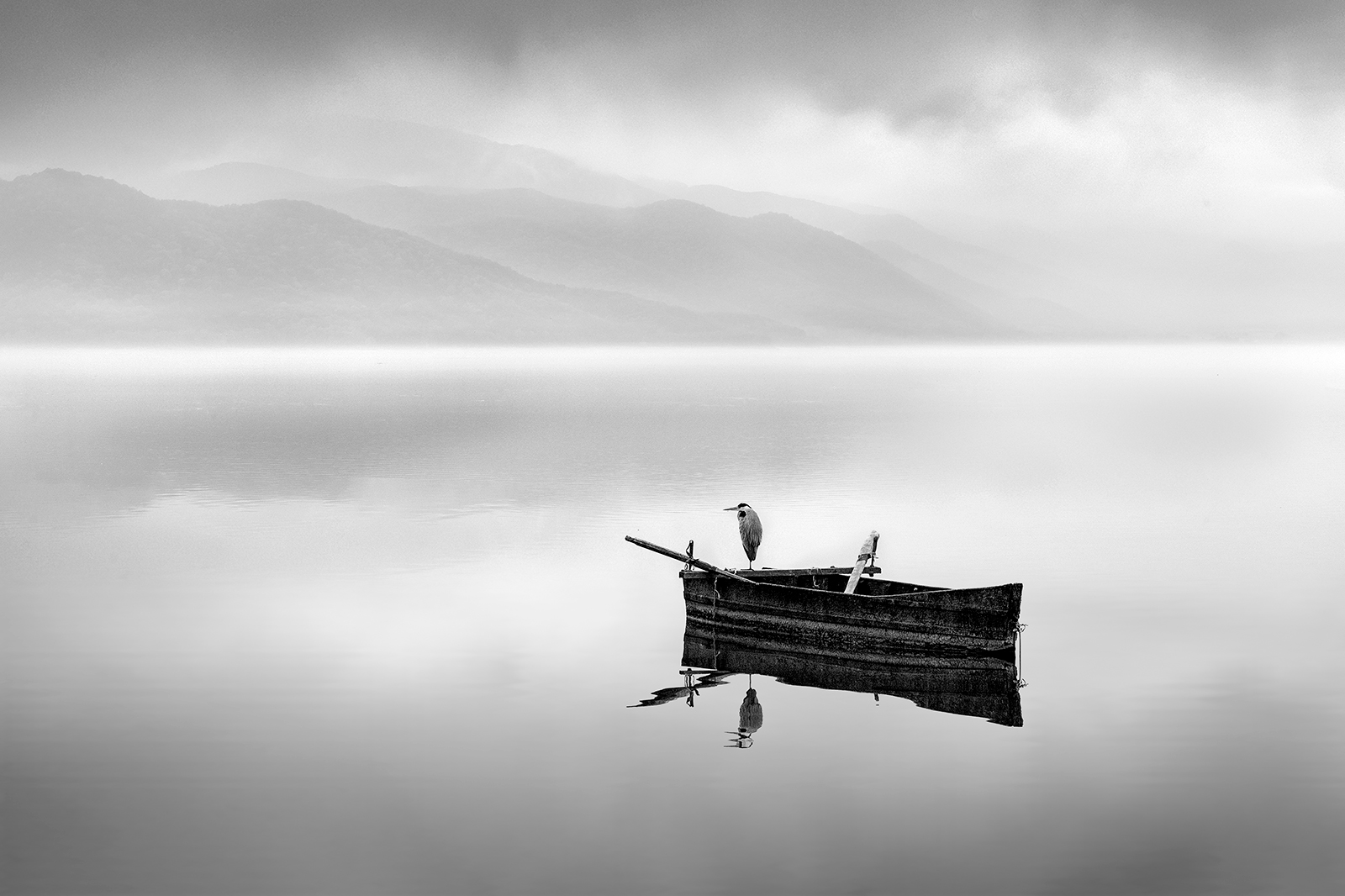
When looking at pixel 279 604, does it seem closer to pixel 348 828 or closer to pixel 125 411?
pixel 348 828

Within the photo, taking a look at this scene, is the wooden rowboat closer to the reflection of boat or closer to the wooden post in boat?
the wooden post in boat

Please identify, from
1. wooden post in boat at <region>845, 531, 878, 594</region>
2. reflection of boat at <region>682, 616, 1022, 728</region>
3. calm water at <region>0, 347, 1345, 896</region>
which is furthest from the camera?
wooden post in boat at <region>845, 531, 878, 594</region>

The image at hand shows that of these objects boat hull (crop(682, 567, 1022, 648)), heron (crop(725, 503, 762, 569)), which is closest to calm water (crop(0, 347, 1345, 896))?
boat hull (crop(682, 567, 1022, 648))

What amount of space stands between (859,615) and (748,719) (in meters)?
3.18

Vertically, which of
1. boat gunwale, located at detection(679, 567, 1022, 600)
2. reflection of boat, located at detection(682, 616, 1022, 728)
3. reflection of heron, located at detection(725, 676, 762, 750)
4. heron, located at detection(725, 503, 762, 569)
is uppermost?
heron, located at detection(725, 503, 762, 569)

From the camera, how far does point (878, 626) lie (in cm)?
2141

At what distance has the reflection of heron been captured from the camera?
1811 cm

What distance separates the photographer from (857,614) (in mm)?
21531

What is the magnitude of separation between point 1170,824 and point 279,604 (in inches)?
671

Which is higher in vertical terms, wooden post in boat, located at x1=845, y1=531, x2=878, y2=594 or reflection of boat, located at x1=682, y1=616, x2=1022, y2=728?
wooden post in boat, located at x1=845, y1=531, x2=878, y2=594

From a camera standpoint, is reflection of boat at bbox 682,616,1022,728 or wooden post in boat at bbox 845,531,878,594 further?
wooden post in boat at bbox 845,531,878,594

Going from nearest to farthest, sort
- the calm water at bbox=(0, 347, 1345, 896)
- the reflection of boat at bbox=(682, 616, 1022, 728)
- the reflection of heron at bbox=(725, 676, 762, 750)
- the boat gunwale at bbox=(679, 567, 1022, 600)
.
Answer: the calm water at bbox=(0, 347, 1345, 896)
the reflection of heron at bbox=(725, 676, 762, 750)
the reflection of boat at bbox=(682, 616, 1022, 728)
the boat gunwale at bbox=(679, 567, 1022, 600)

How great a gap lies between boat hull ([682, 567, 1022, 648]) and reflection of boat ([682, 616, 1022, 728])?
0.13 m

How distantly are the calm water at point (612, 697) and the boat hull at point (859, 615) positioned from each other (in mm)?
977
